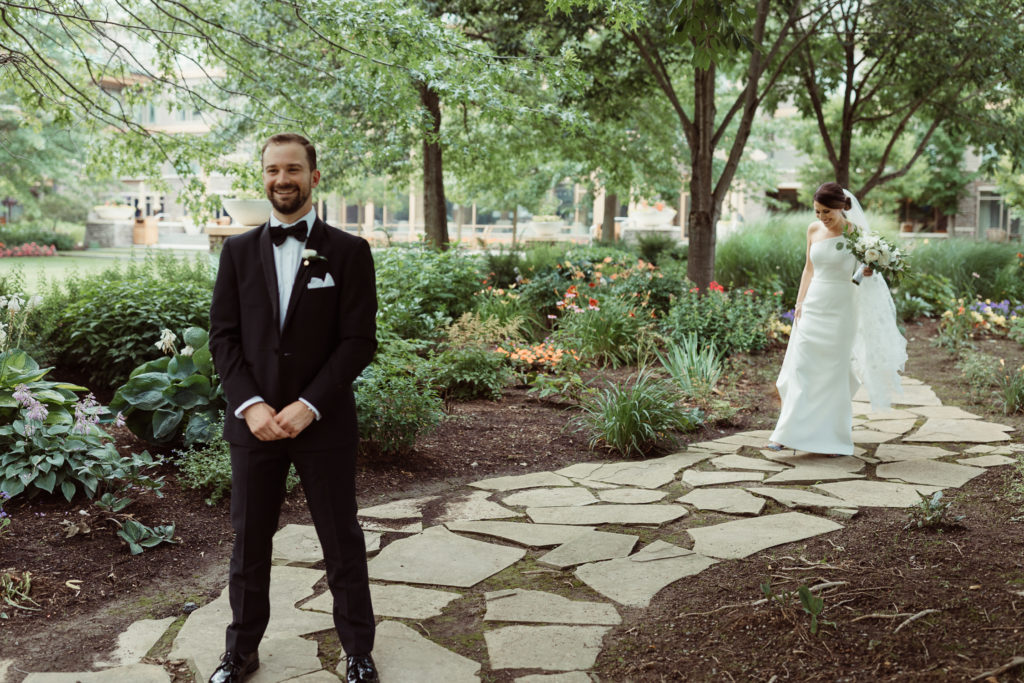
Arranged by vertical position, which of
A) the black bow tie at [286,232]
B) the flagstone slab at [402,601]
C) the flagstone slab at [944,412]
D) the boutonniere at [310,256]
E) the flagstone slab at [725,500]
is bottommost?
the flagstone slab at [402,601]

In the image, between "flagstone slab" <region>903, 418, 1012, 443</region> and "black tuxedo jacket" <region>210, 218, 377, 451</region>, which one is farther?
"flagstone slab" <region>903, 418, 1012, 443</region>

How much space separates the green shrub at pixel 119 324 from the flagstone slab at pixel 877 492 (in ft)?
16.1

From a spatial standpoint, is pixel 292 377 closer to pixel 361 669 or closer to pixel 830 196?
pixel 361 669

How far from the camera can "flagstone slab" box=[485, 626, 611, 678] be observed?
10.6 ft

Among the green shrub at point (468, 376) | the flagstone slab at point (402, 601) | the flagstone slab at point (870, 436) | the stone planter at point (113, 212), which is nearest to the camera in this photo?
the flagstone slab at point (402, 601)

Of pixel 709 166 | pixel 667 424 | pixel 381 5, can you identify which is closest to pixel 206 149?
pixel 381 5

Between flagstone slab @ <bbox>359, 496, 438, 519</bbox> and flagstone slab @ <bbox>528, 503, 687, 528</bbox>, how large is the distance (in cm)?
61

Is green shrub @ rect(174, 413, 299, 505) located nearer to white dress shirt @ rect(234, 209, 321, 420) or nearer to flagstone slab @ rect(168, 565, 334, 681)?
flagstone slab @ rect(168, 565, 334, 681)

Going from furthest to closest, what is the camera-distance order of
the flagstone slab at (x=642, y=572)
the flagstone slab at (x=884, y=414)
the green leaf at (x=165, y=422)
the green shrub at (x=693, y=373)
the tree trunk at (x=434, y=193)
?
the tree trunk at (x=434, y=193) → the green shrub at (x=693, y=373) → the flagstone slab at (x=884, y=414) → the green leaf at (x=165, y=422) → the flagstone slab at (x=642, y=572)

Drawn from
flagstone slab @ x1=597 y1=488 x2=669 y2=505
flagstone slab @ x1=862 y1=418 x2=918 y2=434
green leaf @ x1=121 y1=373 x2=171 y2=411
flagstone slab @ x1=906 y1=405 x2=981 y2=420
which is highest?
green leaf @ x1=121 y1=373 x2=171 y2=411

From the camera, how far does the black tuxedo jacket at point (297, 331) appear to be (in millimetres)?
2898

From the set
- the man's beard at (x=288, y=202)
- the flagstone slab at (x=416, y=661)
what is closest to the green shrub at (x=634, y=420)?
the flagstone slab at (x=416, y=661)

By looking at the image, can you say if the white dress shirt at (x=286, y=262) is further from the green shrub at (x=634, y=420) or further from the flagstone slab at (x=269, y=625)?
the green shrub at (x=634, y=420)

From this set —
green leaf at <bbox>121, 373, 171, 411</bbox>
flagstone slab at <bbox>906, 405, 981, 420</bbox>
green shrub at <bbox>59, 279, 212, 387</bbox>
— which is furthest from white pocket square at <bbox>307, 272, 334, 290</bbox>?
flagstone slab at <bbox>906, 405, 981, 420</bbox>
